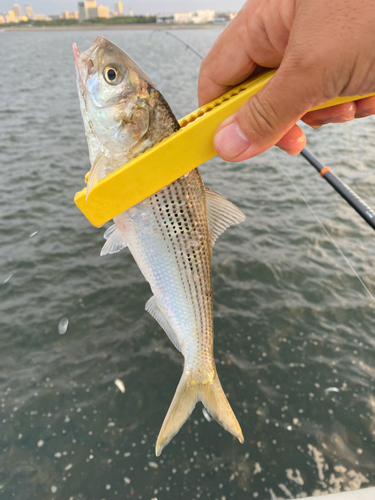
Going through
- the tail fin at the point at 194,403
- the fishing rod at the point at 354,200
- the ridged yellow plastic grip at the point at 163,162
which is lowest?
the tail fin at the point at 194,403

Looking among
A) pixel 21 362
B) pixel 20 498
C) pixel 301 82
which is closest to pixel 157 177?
pixel 301 82

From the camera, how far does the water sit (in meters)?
2.96

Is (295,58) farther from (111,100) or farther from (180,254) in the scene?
(180,254)

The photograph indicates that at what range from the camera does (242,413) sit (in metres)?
3.46

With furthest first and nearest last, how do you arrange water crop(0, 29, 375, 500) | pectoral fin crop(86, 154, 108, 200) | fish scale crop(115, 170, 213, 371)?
water crop(0, 29, 375, 500) < fish scale crop(115, 170, 213, 371) < pectoral fin crop(86, 154, 108, 200)

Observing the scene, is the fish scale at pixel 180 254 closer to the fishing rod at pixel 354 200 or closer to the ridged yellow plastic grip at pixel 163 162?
the ridged yellow plastic grip at pixel 163 162

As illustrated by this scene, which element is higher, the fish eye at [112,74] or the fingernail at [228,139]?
the fish eye at [112,74]

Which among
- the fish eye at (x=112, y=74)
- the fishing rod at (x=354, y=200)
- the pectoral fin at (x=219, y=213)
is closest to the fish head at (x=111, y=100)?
the fish eye at (x=112, y=74)

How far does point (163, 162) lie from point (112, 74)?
545mm

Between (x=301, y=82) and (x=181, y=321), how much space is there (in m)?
1.54

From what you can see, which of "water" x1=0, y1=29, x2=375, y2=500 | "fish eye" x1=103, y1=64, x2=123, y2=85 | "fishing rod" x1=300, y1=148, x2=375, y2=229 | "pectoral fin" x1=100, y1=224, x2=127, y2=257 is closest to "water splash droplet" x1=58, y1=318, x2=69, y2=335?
"water" x1=0, y1=29, x2=375, y2=500

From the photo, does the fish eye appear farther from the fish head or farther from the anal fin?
the anal fin

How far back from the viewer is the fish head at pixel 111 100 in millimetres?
1682

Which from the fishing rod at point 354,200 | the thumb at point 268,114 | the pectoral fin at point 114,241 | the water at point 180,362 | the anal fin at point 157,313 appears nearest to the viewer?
the thumb at point 268,114
